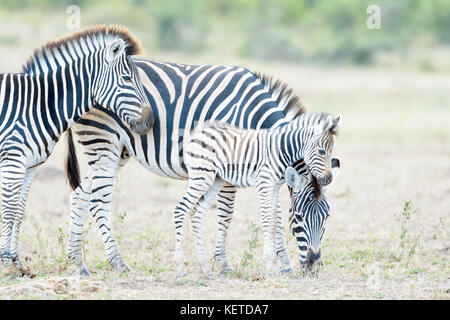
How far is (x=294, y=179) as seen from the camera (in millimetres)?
7660

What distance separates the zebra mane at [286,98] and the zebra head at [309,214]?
0.84 meters

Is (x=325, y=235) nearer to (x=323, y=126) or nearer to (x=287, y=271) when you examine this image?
(x=287, y=271)

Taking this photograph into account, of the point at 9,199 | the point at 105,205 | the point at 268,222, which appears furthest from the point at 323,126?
the point at 9,199

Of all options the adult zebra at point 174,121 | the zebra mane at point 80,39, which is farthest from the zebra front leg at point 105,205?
the zebra mane at point 80,39

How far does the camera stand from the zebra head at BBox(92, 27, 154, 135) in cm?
804

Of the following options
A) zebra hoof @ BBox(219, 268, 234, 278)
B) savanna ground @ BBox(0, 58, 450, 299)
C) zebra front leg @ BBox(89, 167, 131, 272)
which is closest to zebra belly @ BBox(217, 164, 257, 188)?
savanna ground @ BBox(0, 58, 450, 299)

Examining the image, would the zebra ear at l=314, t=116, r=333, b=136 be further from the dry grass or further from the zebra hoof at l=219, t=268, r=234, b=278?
the zebra hoof at l=219, t=268, r=234, b=278

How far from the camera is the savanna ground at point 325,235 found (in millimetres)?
6934

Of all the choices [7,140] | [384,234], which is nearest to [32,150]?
[7,140]

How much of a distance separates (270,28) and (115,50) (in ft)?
101

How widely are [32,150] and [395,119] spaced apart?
1478cm

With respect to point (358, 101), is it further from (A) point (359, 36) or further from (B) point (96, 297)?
(B) point (96, 297)

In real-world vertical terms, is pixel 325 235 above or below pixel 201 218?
below

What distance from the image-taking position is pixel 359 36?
3494cm
